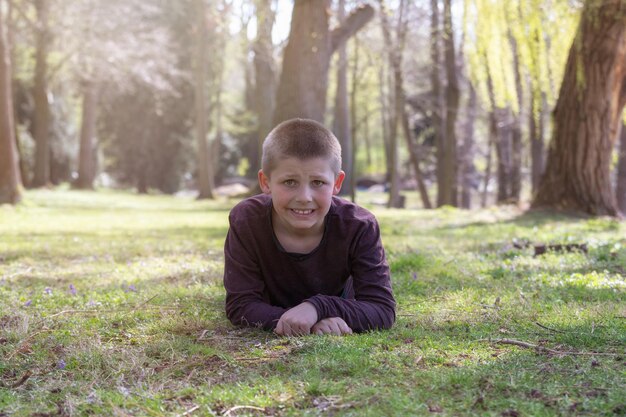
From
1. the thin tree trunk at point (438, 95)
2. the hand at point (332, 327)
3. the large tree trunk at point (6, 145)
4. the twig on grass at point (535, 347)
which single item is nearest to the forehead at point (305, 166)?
the hand at point (332, 327)

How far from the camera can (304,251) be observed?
4254 millimetres

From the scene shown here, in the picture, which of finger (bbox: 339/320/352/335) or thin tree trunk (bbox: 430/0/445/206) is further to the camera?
thin tree trunk (bbox: 430/0/445/206)

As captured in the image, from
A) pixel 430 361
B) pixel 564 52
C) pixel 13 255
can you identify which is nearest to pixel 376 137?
pixel 564 52

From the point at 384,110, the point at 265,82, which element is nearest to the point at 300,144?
the point at 265,82

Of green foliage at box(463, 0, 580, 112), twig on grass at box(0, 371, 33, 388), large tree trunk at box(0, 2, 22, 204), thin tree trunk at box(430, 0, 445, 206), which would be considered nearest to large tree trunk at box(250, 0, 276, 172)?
thin tree trunk at box(430, 0, 445, 206)

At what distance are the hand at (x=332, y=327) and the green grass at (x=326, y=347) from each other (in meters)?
0.11

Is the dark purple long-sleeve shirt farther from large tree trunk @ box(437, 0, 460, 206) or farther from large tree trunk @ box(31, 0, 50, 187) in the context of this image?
large tree trunk @ box(31, 0, 50, 187)

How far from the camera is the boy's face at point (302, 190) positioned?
3.95 meters

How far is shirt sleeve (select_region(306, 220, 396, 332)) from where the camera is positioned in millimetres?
3971

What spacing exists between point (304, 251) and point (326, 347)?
876 mm

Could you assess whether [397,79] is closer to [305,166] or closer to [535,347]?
[305,166]

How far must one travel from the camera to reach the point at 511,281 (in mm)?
5773

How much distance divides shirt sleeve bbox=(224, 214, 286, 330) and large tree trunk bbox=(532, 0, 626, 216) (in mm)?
8640

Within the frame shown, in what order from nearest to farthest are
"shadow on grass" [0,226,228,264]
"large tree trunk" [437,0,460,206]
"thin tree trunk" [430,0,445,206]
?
"shadow on grass" [0,226,228,264]
"large tree trunk" [437,0,460,206]
"thin tree trunk" [430,0,445,206]
